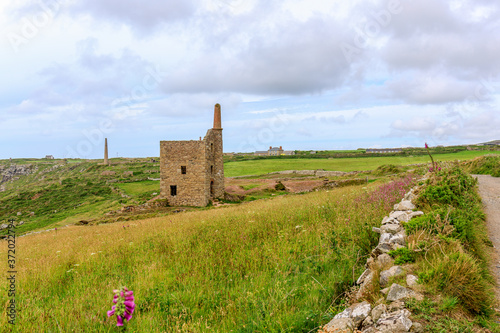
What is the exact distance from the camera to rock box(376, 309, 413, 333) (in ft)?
8.69

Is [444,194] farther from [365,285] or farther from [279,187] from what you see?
[279,187]

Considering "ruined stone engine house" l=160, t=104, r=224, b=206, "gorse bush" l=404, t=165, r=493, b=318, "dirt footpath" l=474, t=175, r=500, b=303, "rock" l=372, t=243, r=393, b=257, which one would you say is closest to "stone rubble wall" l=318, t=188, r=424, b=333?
"rock" l=372, t=243, r=393, b=257

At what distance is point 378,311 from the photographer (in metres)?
2.91

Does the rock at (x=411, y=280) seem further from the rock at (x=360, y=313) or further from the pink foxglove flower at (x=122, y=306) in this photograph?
the pink foxglove flower at (x=122, y=306)

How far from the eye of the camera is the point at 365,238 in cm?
537

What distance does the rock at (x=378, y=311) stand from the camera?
2.87m

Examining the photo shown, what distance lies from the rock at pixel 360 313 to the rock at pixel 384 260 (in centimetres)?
99

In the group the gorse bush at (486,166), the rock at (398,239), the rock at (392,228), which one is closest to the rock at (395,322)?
the rock at (398,239)

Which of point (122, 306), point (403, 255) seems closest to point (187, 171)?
point (403, 255)

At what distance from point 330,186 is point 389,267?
24239 mm

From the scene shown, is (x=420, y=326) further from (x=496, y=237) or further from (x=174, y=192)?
(x=174, y=192)

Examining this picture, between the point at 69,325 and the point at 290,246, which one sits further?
the point at 290,246

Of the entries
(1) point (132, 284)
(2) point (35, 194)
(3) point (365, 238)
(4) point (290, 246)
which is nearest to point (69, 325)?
(1) point (132, 284)

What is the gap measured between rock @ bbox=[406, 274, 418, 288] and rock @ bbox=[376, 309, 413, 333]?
1.82ft
